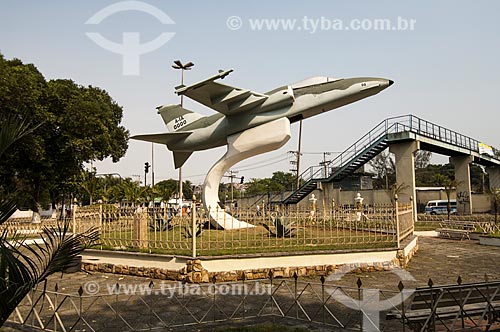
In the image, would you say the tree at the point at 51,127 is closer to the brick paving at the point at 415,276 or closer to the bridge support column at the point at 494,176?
the brick paving at the point at 415,276

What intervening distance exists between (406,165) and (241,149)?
1837 centimetres

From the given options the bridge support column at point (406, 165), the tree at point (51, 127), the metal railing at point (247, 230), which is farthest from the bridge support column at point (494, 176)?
the tree at point (51, 127)

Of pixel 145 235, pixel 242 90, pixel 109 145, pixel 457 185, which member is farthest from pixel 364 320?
pixel 457 185

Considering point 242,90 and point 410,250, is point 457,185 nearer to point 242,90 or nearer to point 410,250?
point 410,250

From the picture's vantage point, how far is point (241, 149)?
15.9m

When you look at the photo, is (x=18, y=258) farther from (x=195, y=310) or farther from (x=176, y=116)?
(x=176, y=116)

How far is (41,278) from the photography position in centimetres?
452

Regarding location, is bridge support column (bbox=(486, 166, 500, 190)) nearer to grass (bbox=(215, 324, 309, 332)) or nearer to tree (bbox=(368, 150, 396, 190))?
tree (bbox=(368, 150, 396, 190))

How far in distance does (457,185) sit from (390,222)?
24.2 metres

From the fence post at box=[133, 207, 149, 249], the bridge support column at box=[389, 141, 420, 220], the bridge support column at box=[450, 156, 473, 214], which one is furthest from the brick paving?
the bridge support column at box=[450, 156, 473, 214]

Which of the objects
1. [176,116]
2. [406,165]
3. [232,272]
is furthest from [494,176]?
[232,272]

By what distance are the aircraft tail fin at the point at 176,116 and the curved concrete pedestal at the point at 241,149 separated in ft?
8.25

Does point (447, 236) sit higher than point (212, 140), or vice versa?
point (212, 140)

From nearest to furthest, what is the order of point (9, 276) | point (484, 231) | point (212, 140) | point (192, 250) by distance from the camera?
point (9, 276) → point (192, 250) → point (212, 140) → point (484, 231)
